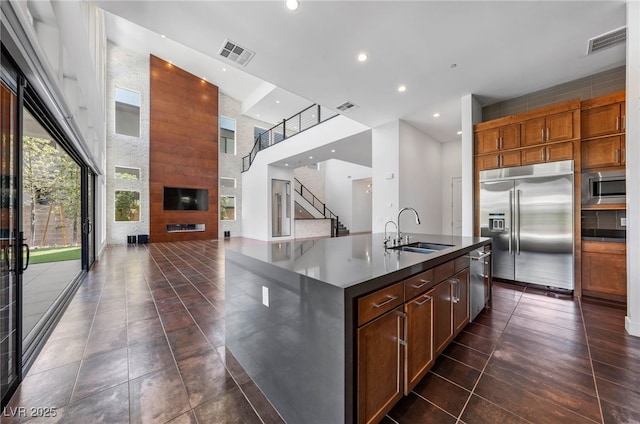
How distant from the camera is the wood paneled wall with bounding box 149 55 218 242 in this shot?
9.12 metres

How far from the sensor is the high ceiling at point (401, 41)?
8.27 feet

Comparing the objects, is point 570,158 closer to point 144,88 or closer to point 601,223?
point 601,223

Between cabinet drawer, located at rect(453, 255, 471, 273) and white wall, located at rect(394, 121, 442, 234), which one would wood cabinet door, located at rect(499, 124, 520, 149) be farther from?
cabinet drawer, located at rect(453, 255, 471, 273)

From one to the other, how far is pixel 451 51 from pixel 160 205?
9.83 meters

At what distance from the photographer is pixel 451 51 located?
3.19m

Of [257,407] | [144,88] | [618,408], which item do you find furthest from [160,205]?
[618,408]

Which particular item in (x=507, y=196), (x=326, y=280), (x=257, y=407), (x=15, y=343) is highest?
(x=507, y=196)

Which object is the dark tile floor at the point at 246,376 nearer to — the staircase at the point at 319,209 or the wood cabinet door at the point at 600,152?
the wood cabinet door at the point at 600,152

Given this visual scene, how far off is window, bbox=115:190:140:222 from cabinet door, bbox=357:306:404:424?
401 inches

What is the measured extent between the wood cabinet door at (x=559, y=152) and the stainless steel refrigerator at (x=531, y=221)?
7 cm

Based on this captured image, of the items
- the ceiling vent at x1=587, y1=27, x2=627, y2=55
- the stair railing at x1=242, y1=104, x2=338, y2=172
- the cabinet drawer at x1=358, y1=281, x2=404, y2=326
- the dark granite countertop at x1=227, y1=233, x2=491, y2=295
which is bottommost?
the cabinet drawer at x1=358, y1=281, x2=404, y2=326

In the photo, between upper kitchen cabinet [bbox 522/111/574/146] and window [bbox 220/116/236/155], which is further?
window [bbox 220/116/236/155]

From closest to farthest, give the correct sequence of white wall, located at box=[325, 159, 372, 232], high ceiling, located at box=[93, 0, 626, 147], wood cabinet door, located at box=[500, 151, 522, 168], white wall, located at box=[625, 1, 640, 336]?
white wall, located at box=[625, 1, 640, 336] < high ceiling, located at box=[93, 0, 626, 147] < wood cabinet door, located at box=[500, 151, 522, 168] < white wall, located at box=[325, 159, 372, 232]

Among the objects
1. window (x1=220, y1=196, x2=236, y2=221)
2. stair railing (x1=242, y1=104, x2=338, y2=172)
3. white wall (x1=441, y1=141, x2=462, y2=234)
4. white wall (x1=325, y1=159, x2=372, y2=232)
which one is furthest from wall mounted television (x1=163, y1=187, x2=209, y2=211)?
white wall (x1=441, y1=141, x2=462, y2=234)
